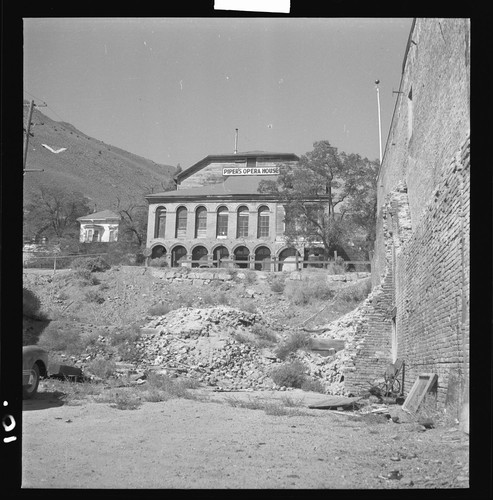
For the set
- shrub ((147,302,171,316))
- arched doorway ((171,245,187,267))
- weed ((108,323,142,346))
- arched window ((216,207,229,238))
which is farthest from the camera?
arched doorway ((171,245,187,267))

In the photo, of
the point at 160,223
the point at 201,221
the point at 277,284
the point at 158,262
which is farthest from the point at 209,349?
Answer: the point at 160,223

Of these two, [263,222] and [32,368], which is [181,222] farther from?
[32,368]

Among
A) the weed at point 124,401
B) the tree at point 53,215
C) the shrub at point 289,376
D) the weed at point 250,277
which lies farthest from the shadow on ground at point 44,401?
the tree at point 53,215

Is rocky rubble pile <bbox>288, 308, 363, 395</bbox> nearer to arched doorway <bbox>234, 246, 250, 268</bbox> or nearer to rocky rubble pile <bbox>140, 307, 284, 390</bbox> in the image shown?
rocky rubble pile <bbox>140, 307, 284, 390</bbox>

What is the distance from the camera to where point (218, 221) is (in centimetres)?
3812

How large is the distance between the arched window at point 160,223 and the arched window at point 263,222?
6.71 meters

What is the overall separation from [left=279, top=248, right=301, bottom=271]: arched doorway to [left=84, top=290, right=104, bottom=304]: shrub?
10.1 meters

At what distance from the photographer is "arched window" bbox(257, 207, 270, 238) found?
3512cm

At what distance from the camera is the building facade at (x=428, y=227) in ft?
24.6

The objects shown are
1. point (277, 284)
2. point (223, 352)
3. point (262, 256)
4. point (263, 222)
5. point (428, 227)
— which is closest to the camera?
point (428, 227)

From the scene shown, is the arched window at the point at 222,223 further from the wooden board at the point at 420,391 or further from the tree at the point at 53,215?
the wooden board at the point at 420,391

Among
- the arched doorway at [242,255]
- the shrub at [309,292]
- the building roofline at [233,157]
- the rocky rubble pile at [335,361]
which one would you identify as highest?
the building roofline at [233,157]

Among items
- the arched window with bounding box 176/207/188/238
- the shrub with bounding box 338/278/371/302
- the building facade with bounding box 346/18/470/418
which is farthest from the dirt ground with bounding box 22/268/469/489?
the arched window with bounding box 176/207/188/238

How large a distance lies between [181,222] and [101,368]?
23.9 metres
